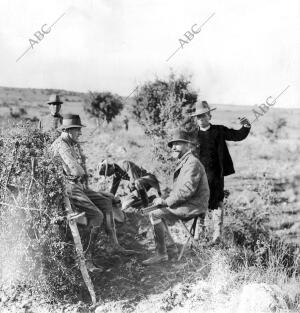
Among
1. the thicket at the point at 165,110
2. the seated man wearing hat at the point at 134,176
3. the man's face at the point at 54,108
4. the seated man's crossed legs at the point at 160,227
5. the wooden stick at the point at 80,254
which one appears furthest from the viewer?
the thicket at the point at 165,110

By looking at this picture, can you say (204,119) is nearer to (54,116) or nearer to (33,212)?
(54,116)

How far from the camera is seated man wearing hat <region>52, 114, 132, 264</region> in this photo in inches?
198

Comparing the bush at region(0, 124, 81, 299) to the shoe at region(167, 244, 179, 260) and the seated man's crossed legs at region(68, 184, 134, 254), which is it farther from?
the shoe at region(167, 244, 179, 260)

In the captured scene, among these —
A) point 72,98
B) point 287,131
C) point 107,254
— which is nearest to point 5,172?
point 107,254

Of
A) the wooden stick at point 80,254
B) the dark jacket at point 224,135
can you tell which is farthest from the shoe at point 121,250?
the dark jacket at point 224,135

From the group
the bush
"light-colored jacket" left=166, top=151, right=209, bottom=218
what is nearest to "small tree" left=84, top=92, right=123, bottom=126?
"light-colored jacket" left=166, top=151, right=209, bottom=218

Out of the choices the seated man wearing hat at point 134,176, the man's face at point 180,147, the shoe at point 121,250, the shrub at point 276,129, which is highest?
the shrub at point 276,129

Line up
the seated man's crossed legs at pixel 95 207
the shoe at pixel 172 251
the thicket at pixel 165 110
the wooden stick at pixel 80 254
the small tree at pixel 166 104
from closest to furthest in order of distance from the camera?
the wooden stick at pixel 80 254 → the seated man's crossed legs at pixel 95 207 → the shoe at pixel 172 251 → the thicket at pixel 165 110 → the small tree at pixel 166 104

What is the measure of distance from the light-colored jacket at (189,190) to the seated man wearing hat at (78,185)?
98 cm

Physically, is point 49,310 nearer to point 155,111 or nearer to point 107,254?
point 107,254

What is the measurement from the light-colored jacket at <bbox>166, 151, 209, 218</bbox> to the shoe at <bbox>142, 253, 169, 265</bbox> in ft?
2.17

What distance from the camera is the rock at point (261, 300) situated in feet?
13.7

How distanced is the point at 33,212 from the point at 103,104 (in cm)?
2730

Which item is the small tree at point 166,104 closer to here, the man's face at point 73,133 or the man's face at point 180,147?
the man's face at point 180,147
